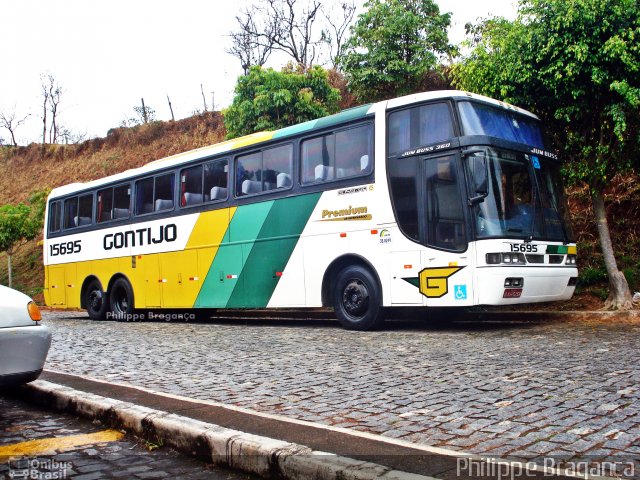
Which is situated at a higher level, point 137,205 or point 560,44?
point 560,44

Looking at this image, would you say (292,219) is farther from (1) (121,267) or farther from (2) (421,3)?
(2) (421,3)

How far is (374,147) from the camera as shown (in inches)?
414

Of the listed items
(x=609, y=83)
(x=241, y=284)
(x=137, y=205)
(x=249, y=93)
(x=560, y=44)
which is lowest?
(x=241, y=284)

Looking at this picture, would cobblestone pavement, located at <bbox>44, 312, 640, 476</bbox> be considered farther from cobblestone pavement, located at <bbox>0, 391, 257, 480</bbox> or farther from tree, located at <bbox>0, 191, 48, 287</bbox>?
tree, located at <bbox>0, 191, 48, 287</bbox>

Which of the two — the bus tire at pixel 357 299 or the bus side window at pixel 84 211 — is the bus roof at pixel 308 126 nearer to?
the bus side window at pixel 84 211

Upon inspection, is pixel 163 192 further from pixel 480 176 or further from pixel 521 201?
pixel 521 201

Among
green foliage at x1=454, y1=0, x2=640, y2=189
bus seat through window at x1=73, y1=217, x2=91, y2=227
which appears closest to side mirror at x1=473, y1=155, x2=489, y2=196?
green foliage at x1=454, y1=0, x2=640, y2=189

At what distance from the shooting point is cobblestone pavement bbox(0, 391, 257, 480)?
3572mm

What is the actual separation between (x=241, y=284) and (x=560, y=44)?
298 inches

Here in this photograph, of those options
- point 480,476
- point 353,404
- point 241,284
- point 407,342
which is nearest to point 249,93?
point 241,284

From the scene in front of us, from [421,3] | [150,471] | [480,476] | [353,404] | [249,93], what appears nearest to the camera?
[480,476]

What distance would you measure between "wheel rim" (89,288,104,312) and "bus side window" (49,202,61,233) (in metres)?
2.53

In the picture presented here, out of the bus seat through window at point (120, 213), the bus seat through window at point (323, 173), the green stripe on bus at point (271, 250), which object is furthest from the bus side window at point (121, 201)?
the bus seat through window at point (323, 173)

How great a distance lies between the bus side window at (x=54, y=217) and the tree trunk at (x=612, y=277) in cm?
1437
